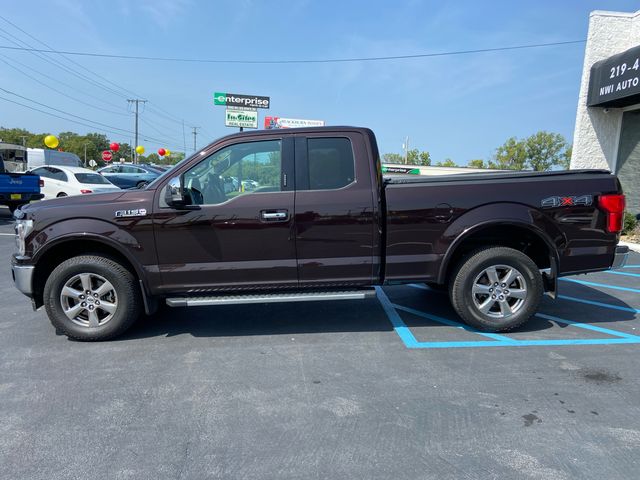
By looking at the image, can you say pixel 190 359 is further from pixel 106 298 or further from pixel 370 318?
pixel 370 318

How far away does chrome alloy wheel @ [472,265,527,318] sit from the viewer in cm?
458

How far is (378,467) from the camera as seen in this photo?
2.58 metres

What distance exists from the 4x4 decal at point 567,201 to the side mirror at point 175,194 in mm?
3570

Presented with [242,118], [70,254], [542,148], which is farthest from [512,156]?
[70,254]

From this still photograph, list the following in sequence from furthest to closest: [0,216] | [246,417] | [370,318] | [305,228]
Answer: [0,216]
[370,318]
[305,228]
[246,417]

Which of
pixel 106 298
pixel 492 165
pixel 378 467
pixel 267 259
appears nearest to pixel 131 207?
pixel 106 298

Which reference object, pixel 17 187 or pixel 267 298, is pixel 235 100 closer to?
pixel 17 187

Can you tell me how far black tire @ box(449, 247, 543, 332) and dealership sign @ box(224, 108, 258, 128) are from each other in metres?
19.3

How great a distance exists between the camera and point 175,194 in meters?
4.18

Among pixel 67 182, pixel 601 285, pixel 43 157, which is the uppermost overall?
pixel 43 157

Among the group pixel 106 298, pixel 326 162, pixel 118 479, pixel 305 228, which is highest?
pixel 326 162

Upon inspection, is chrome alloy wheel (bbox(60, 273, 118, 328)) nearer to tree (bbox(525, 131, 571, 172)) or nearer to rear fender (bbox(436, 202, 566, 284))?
rear fender (bbox(436, 202, 566, 284))

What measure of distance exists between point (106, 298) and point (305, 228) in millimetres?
2113

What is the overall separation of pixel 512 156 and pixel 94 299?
185 ft
